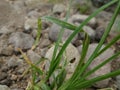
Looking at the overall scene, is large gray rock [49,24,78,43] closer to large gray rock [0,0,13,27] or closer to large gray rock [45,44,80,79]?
large gray rock [45,44,80,79]

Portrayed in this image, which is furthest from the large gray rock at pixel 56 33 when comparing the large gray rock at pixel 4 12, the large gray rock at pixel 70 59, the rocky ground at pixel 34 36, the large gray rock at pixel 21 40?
the large gray rock at pixel 4 12

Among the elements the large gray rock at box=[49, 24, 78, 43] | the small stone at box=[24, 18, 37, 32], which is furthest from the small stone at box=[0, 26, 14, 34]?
the large gray rock at box=[49, 24, 78, 43]

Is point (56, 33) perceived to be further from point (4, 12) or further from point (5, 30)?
point (4, 12)

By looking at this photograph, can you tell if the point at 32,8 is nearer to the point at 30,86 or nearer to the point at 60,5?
the point at 60,5

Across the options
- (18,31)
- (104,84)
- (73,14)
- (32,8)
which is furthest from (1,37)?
(104,84)

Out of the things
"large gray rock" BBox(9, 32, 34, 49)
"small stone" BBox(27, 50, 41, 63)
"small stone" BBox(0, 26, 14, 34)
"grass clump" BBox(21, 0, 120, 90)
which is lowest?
"small stone" BBox(0, 26, 14, 34)

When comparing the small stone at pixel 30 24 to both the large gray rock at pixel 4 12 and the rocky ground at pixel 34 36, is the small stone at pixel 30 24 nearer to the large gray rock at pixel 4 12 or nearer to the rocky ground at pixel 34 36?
the rocky ground at pixel 34 36

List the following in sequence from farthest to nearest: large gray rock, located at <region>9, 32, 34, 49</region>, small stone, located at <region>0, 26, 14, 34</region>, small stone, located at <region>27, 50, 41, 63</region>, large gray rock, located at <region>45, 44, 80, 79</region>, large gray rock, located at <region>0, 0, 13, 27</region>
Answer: large gray rock, located at <region>0, 0, 13, 27</region>, small stone, located at <region>0, 26, 14, 34</region>, large gray rock, located at <region>9, 32, 34, 49</region>, small stone, located at <region>27, 50, 41, 63</region>, large gray rock, located at <region>45, 44, 80, 79</region>
